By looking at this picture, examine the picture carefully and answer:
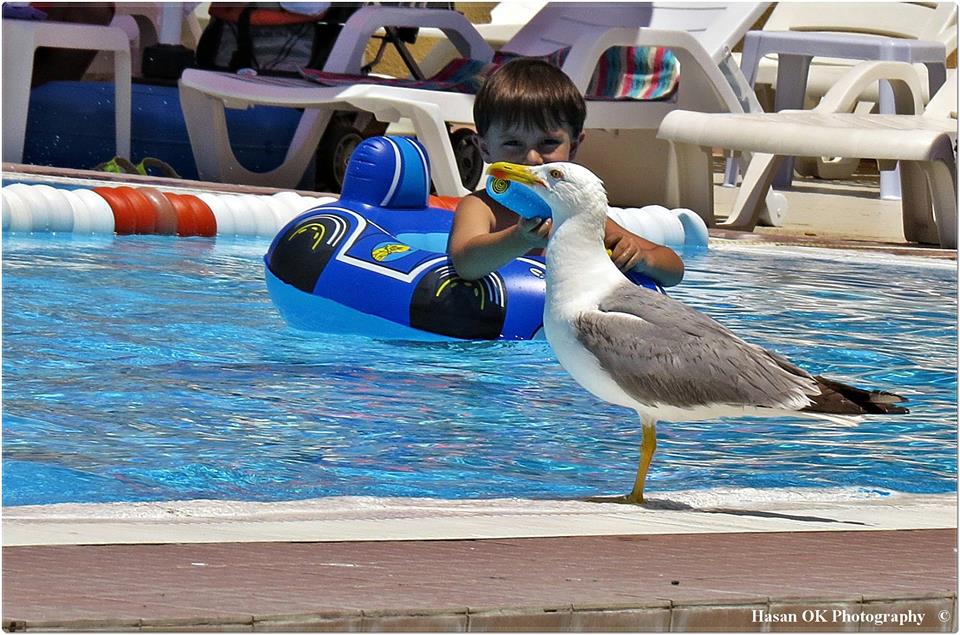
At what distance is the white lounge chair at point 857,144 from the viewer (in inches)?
356

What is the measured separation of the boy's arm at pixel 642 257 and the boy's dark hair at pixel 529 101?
41cm

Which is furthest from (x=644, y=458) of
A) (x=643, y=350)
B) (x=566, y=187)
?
(x=566, y=187)

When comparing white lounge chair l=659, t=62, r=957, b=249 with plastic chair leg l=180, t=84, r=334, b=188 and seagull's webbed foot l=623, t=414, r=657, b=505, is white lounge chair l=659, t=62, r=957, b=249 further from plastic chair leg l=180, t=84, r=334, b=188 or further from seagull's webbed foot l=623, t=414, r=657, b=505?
seagull's webbed foot l=623, t=414, r=657, b=505

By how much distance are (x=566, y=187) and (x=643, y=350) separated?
0.44 metres

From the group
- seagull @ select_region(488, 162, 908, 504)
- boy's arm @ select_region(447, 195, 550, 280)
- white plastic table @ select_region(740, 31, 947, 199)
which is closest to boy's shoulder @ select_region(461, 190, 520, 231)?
boy's arm @ select_region(447, 195, 550, 280)

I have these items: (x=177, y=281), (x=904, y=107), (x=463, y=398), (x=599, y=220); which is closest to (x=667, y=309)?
(x=599, y=220)

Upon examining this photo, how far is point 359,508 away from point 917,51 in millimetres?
10423

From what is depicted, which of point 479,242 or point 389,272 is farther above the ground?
point 479,242

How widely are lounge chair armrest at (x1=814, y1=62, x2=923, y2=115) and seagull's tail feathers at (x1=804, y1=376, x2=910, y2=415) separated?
8242 mm

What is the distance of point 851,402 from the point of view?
310 cm

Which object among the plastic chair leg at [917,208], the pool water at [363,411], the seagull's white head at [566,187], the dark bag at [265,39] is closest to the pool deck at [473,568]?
the pool water at [363,411]

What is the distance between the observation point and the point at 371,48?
59.7 ft

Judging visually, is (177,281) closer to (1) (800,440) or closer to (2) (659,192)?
(1) (800,440)

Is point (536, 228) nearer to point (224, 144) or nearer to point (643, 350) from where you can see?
point (643, 350)
